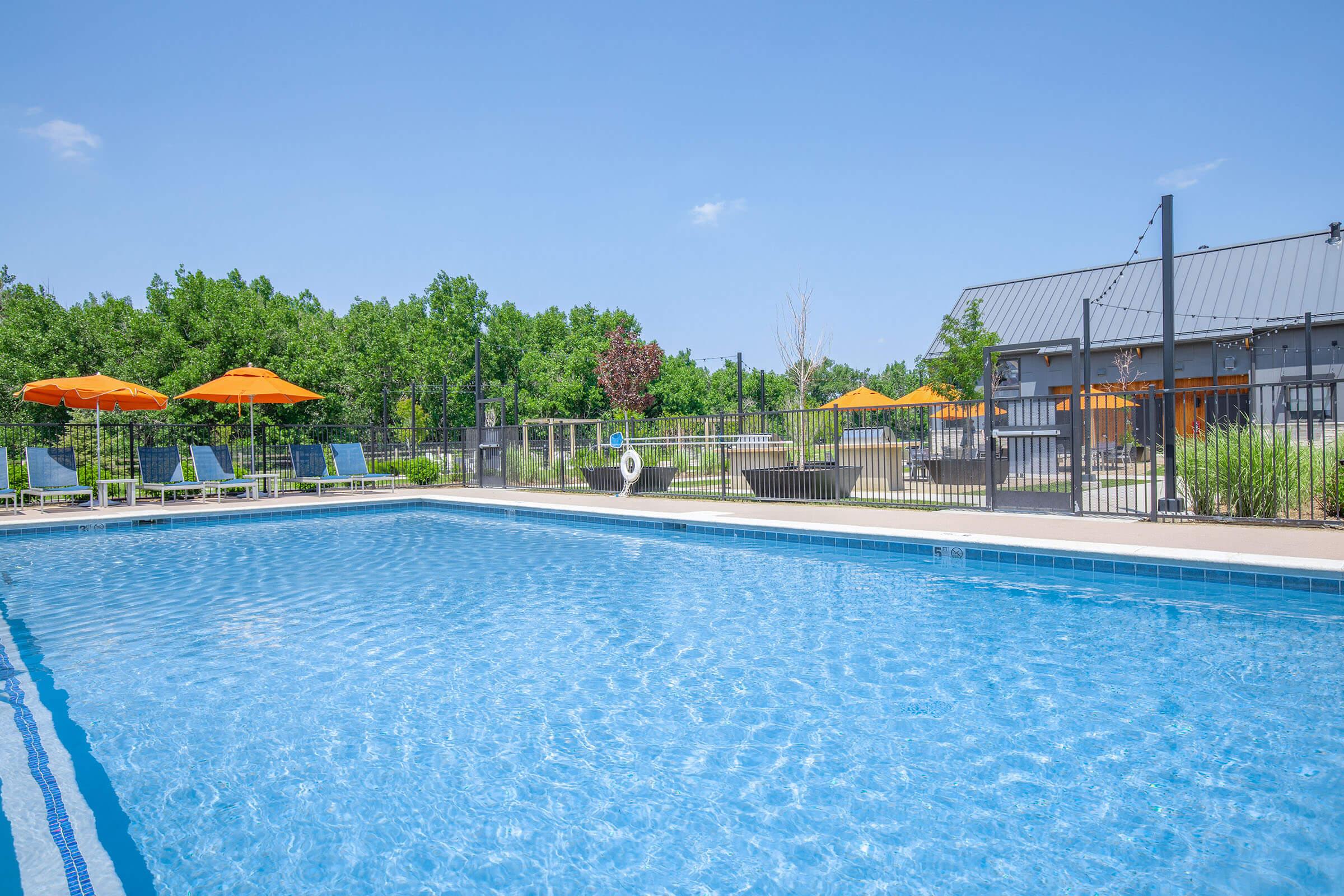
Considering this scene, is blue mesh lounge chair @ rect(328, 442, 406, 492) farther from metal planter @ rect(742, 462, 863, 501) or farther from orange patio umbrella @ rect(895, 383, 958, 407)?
orange patio umbrella @ rect(895, 383, 958, 407)

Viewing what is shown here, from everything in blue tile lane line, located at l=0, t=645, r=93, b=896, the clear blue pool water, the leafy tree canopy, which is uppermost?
the leafy tree canopy

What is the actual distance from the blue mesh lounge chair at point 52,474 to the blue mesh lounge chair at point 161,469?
0.83 meters

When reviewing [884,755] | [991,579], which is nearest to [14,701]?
[884,755]

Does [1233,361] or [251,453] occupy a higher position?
[1233,361]

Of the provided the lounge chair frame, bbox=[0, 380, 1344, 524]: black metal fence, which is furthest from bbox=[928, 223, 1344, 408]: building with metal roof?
the lounge chair frame

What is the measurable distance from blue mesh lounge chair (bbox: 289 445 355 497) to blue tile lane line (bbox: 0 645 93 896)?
35.6 ft

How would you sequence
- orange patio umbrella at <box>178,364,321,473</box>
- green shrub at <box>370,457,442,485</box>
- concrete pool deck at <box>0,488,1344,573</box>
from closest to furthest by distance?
concrete pool deck at <box>0,488,1344,573</box>, orange patio umbrella at <box>178,364,321,473</box>, green shrub at <box>370,457,442,485</box>

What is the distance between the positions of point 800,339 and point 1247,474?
866 centimetres

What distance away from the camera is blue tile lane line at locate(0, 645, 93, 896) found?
204 centimetres

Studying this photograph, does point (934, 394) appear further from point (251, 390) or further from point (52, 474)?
point (52, 474)

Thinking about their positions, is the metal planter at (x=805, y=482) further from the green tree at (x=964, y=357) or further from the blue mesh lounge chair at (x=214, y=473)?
the green tree at (x=964, y=357)

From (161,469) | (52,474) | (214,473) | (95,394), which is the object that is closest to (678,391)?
(214,473)

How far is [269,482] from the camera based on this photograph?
14.7 metres

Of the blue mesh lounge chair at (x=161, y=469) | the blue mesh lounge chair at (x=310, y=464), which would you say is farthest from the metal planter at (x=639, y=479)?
the blue mesh lounge chair at (x=161, y=469)
